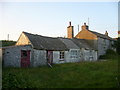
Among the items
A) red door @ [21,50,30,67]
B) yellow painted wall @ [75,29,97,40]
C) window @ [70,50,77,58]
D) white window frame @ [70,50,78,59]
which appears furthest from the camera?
yellow painted wall @ [75,29,97,40]

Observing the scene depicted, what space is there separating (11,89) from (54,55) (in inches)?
569

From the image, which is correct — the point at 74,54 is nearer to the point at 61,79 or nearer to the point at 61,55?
the point at 61,55

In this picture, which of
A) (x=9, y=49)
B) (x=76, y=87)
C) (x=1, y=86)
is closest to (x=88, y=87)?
(x=76, y=87)

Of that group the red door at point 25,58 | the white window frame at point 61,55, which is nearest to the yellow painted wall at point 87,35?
the white window frame at point 61,55

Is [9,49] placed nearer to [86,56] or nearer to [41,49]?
[41,49]

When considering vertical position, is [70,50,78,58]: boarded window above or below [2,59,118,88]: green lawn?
above

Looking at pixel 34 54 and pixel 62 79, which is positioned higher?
pixel 34 54

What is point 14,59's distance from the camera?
1858 cm

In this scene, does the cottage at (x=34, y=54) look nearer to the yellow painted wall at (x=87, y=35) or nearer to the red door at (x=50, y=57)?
the red door at (x=50, y=57)

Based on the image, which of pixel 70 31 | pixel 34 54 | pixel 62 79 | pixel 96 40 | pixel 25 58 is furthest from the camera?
pixel 96 40

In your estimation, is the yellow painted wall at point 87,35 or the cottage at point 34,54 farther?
the yellow painted wall at point 87,35

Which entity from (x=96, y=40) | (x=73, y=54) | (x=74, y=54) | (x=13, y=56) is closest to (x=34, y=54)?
(x=13, y=56)

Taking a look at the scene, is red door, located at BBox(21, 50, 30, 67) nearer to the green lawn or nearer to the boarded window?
the green lawn

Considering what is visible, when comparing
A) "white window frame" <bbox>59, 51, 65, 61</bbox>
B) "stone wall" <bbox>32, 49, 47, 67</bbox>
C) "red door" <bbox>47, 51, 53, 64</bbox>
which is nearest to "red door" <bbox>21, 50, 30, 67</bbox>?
"stone wall" <bbox>32, 49, 47, 67</bbox>
